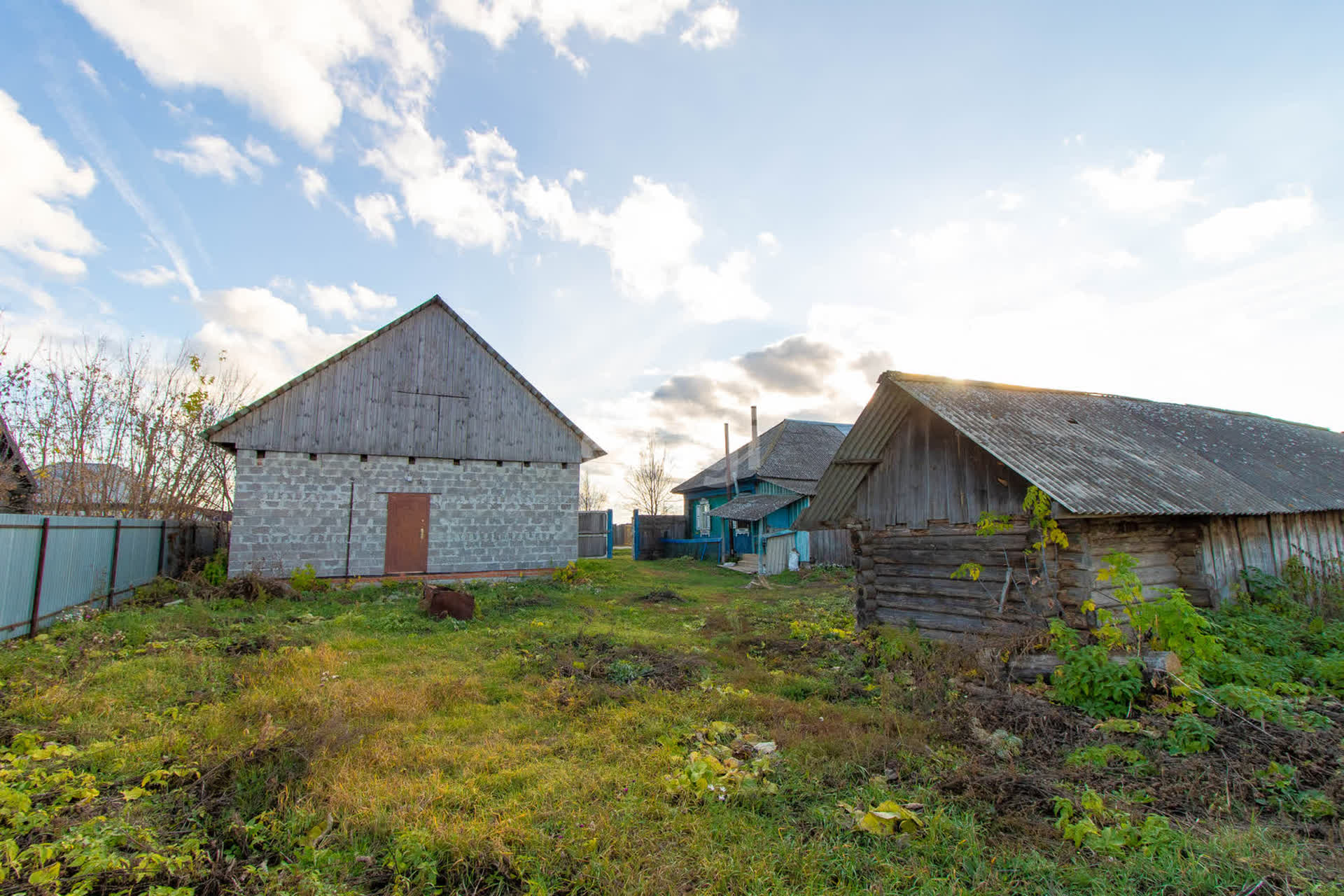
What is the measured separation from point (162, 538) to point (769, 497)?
21960 mm

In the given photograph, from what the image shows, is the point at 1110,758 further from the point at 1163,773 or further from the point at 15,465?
the point at 15,465

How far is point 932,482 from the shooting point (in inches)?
394

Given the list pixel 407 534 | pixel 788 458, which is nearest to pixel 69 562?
pixel 407 534

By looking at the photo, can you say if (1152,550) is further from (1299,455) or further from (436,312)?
(436,312)

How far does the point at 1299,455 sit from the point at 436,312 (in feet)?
75.3

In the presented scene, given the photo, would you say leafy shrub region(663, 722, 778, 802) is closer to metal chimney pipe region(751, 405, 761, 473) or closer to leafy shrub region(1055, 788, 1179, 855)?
leafy shrub region(1055, 788, 1179, 855)

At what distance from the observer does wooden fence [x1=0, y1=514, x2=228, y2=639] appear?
346 inches

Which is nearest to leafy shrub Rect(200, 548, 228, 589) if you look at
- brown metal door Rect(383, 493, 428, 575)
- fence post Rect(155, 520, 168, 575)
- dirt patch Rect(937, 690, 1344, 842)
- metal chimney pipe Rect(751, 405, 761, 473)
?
fence post Rect(155, 520, 168, 575)

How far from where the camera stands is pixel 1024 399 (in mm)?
11734

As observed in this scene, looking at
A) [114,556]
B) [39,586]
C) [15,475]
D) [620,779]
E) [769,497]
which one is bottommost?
[620,779]

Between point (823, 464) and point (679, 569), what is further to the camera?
point (823, 464)

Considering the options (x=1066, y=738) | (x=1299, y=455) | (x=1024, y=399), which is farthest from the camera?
(x=1299, y=455)

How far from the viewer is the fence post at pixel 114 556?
12.4 metres

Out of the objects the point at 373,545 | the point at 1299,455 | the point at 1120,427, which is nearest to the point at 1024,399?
the point at 1120,427
